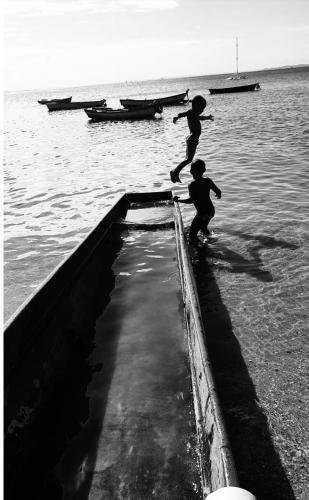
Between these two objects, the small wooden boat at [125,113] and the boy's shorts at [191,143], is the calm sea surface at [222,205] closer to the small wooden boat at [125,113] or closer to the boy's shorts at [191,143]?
the boy's shorts at [191,143]

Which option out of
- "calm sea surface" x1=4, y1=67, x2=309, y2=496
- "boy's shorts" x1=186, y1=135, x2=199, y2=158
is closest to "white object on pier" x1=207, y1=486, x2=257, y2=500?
"calm sea surface" x1=4, y1=67, x2=309, y2=496

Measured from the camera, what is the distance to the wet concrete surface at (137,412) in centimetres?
280

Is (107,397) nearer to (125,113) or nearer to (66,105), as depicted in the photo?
(125,113)

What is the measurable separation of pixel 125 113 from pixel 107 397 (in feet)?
119

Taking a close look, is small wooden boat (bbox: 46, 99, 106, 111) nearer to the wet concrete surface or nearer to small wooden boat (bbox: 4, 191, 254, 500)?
small wooden boat (bbox: 4, 191, 254, 500)

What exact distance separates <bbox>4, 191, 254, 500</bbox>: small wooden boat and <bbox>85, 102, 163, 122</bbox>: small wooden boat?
110ft

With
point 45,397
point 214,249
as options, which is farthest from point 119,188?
point 45,397

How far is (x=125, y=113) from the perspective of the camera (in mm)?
36062

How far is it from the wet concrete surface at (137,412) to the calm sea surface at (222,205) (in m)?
1.23

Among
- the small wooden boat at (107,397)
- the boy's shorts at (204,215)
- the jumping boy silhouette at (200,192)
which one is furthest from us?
the boy's shorts at (204,215)

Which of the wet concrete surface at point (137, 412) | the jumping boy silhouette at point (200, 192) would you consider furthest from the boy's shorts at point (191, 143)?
the wet concrete surface at point (137, 412)

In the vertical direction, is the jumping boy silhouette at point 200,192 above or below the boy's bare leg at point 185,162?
below

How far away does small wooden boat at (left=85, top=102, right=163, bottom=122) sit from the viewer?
35.7 metres

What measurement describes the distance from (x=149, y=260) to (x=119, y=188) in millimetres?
6400
